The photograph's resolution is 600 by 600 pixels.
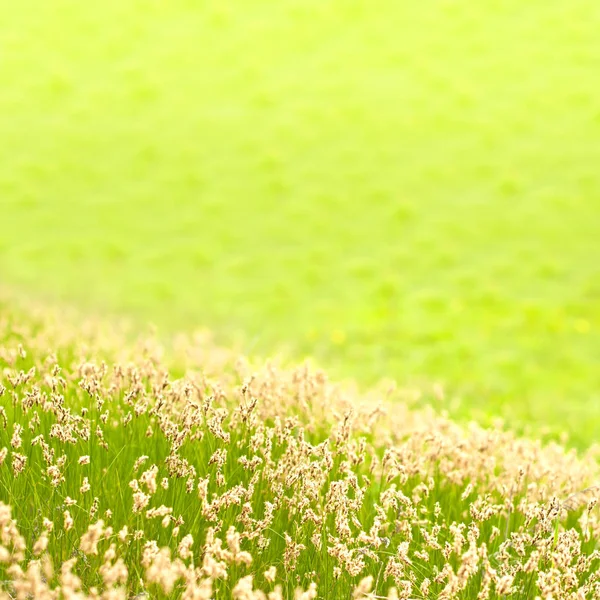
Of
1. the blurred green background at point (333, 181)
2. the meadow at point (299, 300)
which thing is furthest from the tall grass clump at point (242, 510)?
the blurred green background at point (333, 181)

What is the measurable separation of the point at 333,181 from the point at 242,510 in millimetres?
18716

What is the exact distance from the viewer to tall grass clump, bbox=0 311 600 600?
326 centimetres

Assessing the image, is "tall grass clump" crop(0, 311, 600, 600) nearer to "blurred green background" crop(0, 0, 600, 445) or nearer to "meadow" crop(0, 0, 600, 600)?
"meadow" crop(0, 0, 600, 600)

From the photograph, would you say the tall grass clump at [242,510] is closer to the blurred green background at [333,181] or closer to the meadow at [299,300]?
the meadow at [299,300]

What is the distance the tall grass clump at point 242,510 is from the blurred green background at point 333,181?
616cm

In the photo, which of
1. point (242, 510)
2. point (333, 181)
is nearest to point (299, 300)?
point (333, 181)

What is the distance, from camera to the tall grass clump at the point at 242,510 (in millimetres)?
3262

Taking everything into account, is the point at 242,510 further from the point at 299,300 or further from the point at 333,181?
the point at 333,181

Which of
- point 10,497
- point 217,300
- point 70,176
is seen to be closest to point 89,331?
point 10,497

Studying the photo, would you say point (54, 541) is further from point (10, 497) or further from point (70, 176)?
point (70, 176)

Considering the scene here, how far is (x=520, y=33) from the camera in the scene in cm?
2950

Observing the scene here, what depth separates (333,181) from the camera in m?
21.9

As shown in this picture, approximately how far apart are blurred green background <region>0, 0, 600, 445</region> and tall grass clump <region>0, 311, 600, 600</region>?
6158mm

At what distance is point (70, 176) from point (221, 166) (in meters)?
3.84
